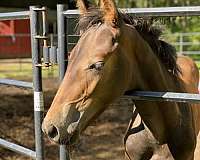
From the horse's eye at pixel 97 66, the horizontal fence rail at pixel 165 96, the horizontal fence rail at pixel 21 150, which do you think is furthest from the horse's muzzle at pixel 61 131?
the horizontal fence rail at pixel 21 150

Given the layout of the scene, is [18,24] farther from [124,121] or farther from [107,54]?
[107,54]

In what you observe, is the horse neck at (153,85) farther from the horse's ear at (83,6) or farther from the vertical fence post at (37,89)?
the vertical fence post at (37,89)

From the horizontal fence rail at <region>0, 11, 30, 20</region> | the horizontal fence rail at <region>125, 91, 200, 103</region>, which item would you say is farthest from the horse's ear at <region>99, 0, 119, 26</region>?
the horizontal fence rail at <region>0, 11, 30, 20</region>

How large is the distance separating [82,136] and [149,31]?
4.36 m

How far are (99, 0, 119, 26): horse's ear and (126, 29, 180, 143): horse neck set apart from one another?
239 mm

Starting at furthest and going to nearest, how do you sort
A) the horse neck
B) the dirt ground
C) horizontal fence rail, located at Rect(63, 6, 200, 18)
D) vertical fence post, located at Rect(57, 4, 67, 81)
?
the dirt ground → vertical fence post, located at Rect(57, 4, 67, 81) → the horse neck → horizontal fence rail, located at Rect(63, 6, 200, 18)

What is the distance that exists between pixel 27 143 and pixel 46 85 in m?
4.62

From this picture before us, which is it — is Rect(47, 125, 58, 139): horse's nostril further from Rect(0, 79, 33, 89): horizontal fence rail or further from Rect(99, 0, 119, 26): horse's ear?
Rect(0, 79, 33, 89): horizontal fence rail

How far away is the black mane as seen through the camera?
2547 mm

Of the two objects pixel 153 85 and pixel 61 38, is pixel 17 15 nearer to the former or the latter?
pixel 61 38

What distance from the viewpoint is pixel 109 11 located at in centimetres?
244

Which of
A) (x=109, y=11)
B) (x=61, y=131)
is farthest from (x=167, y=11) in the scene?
(x=61, y=131)

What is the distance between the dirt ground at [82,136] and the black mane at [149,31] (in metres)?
2.41

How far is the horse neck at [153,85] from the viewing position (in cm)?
266
